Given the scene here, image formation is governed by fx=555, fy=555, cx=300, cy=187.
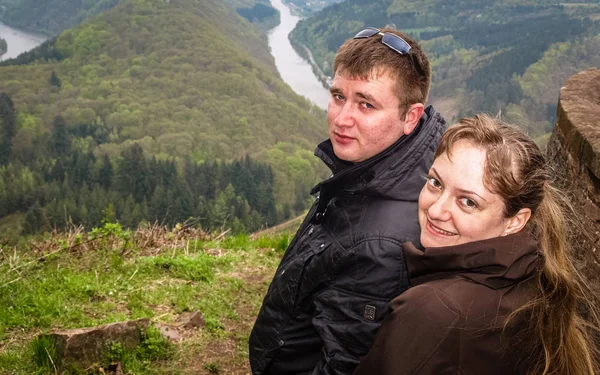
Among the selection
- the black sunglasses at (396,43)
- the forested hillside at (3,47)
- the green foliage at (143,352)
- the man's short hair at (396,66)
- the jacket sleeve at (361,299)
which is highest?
the black sunglasses at (396,43)

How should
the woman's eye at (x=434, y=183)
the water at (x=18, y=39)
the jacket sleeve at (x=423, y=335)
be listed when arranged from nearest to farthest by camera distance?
1. the jacket sleeve at (x=423, y=335)
2. the woman's eye at (x=434, y=183)
3. the water at (x=18, y=39)

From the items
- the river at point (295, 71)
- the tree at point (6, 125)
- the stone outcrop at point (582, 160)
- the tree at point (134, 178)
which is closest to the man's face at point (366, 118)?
the stone outcrop at point (582, 160)

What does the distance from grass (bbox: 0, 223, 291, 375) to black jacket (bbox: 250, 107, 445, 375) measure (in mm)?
2086

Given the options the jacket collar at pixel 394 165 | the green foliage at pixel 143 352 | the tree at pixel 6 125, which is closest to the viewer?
the jacket collar at pixel 394 165

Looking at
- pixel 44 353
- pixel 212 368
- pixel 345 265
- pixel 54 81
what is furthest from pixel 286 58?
pixel 345 265

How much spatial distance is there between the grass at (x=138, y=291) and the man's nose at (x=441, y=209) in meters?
3.09

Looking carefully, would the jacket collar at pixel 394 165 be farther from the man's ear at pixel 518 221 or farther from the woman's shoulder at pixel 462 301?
the woman's shoulder at pixel 462 301

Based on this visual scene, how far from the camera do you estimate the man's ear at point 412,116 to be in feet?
8.08

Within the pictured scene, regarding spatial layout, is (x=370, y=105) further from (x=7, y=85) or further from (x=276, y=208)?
(x=7, y=85)

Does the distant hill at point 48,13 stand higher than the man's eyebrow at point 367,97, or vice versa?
the man's eyebrow at point 367,97

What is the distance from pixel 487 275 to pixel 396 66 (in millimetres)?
1080

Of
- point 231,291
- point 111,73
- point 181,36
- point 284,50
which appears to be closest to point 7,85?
point 111,73

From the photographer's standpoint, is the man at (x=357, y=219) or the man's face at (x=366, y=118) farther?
the man's face at (x=366, y=118)

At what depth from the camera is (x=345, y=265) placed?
2240 millimetres
